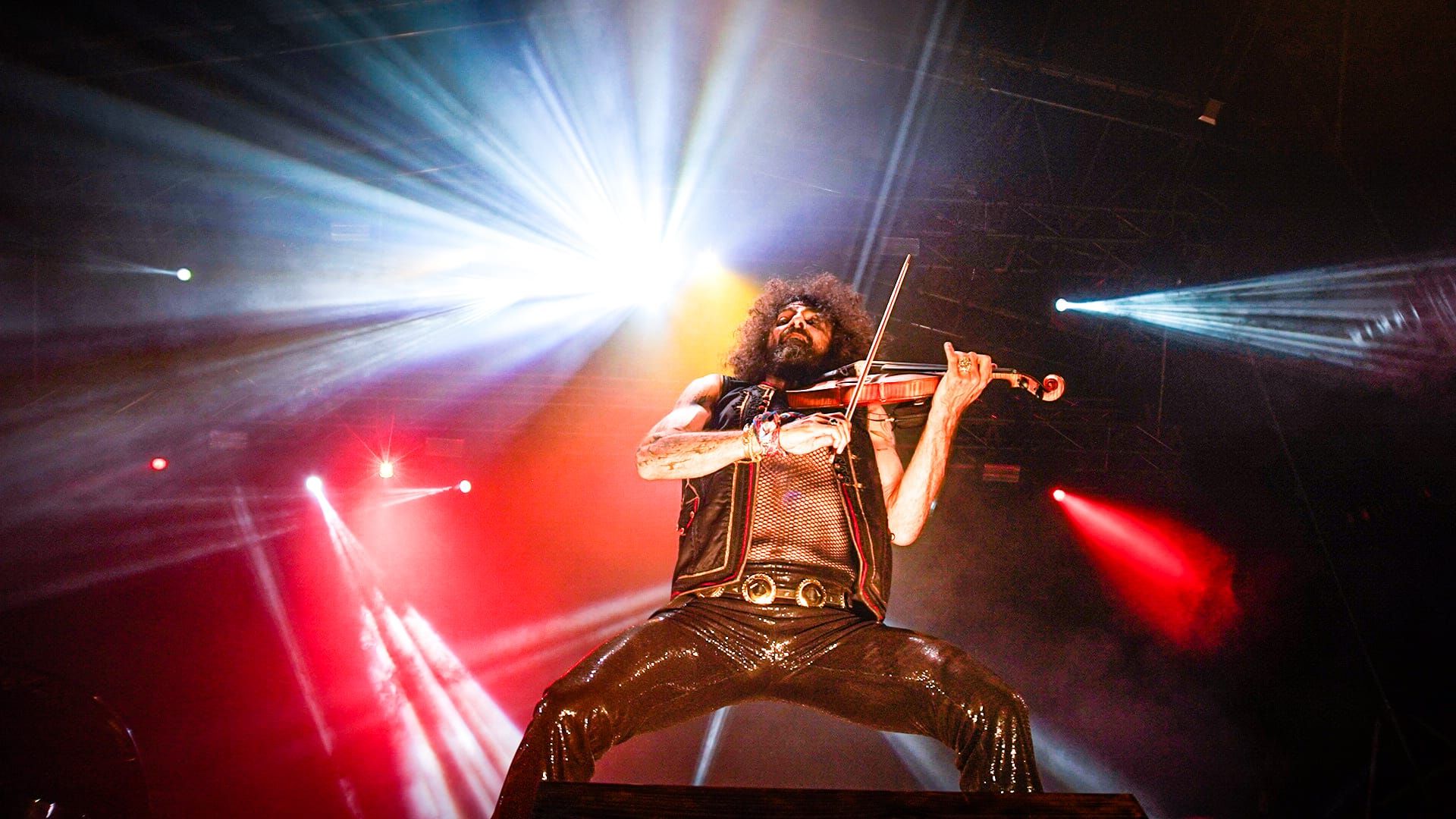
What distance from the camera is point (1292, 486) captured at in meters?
7.68

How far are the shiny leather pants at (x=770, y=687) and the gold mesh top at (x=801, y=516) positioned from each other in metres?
0.22

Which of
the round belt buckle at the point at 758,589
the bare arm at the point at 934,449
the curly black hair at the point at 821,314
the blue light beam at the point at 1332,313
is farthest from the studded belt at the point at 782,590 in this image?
the blue light beam at the point at 1332,313

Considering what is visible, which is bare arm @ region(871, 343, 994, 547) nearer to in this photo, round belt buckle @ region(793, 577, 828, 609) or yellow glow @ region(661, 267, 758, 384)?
round belt buckle @ region(793, 577, 828, 609)

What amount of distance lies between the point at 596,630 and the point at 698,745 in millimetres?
1886

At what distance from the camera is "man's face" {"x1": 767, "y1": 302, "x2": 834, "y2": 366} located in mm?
4004

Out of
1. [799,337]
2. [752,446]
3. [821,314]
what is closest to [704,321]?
[821,314]

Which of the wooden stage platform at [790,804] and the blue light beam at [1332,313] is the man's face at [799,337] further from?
the blue light beam at [1332,313]

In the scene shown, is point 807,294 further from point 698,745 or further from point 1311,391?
point 698,745

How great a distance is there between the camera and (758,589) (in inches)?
108

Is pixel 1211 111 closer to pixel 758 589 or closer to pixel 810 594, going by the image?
pixel 810 594

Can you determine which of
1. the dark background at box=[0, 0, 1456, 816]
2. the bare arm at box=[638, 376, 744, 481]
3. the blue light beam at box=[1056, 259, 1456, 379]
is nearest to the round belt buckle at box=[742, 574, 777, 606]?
the bare arm at box=[638, 376, 744, 481]

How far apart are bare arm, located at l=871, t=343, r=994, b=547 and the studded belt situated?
69 centimetres

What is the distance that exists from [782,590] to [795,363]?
4.94 feet

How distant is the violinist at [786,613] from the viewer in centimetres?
230
